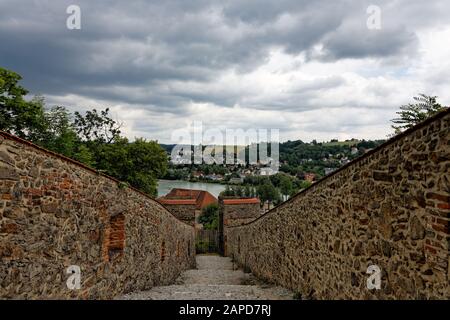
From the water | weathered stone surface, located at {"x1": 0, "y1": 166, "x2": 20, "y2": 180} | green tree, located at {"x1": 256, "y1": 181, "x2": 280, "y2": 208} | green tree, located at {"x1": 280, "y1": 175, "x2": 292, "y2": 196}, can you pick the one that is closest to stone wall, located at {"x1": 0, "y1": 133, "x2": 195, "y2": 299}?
weathered stone surface, located at {"x1": 0, "y1": 166, "x2": 20, "y2": 180}

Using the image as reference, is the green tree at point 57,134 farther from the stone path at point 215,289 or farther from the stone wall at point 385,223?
the stone wall at point 385,223

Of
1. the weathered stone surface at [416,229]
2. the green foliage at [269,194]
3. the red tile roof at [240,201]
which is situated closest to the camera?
the weathered stone surface at [416,229]

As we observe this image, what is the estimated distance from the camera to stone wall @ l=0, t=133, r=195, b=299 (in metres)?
4.05

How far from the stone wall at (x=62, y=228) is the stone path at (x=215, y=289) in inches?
31.8

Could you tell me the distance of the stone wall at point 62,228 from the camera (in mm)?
4051

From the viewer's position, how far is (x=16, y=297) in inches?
161

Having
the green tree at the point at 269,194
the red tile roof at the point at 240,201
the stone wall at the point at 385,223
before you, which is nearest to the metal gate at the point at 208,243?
the red tile roof at the point at 240,201

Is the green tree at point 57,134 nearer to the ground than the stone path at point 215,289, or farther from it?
farther from it

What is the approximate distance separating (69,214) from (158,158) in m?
19.0

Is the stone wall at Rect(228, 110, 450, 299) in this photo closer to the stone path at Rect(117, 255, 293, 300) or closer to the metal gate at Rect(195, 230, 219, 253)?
the stone path at Rect(117, 255, 293, 300)

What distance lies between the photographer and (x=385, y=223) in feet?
14.2

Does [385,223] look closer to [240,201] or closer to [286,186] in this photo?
[240,201]
